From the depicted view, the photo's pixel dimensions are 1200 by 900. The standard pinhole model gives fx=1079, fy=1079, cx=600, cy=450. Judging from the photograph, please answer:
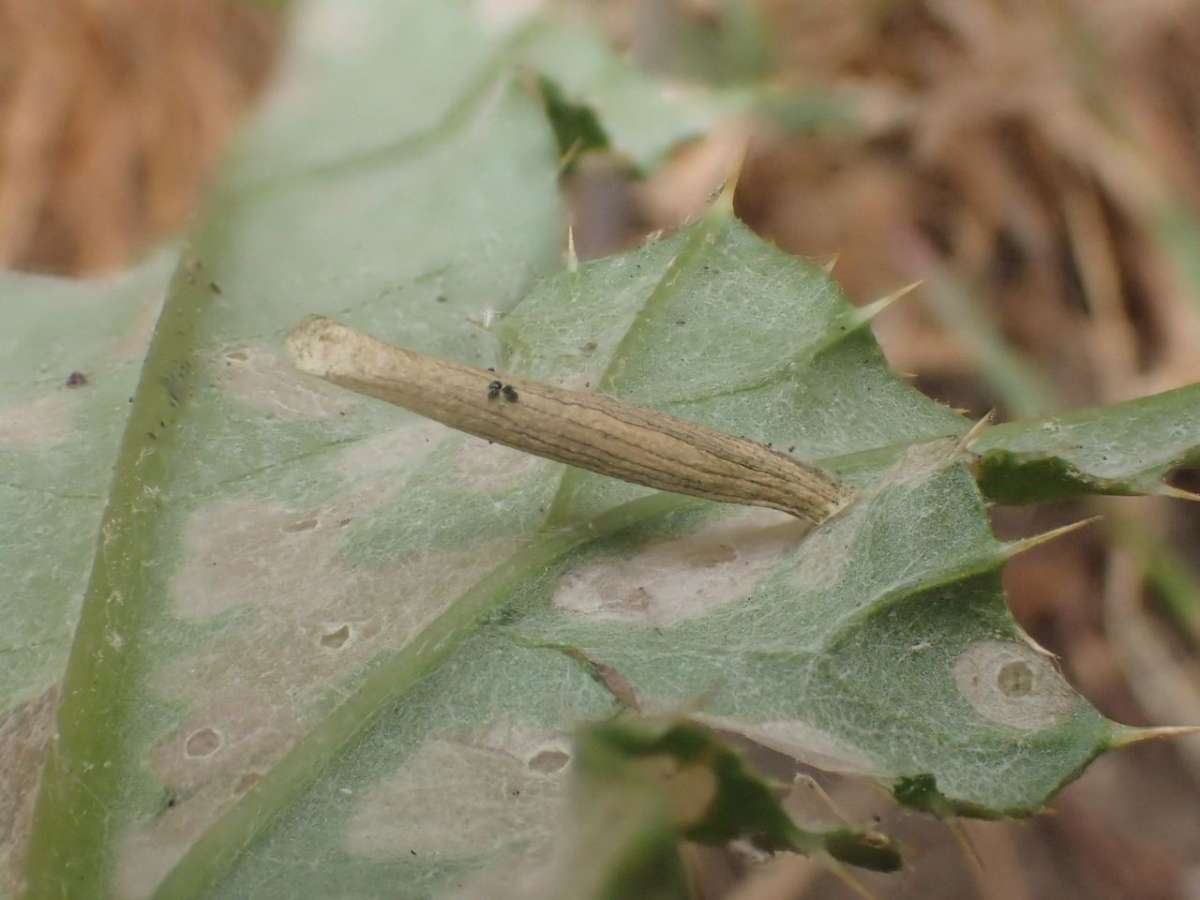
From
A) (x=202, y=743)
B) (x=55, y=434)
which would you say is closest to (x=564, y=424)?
(x=202, y=743)

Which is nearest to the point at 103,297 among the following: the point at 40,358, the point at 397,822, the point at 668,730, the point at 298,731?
the point at 40,358

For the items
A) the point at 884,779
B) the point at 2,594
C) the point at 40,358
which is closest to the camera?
the point at 884,779

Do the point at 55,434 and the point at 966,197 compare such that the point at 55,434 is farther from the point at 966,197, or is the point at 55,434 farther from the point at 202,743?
the point at 966,197

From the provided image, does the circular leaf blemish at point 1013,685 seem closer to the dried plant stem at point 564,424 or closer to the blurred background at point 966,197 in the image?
the dried plant stem at point 564,424

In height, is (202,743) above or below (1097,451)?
below

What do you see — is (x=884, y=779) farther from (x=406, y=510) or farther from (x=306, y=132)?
(x=306, y=132)

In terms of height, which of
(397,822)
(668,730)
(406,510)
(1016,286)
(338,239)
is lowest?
(1016,286)

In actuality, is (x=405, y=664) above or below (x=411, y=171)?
below
